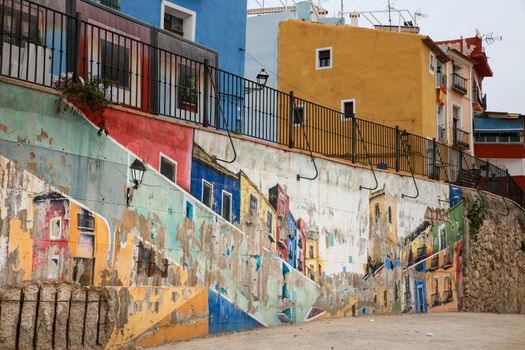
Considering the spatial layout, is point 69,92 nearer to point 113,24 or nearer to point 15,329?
point 15,329

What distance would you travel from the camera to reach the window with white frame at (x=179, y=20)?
21163mm

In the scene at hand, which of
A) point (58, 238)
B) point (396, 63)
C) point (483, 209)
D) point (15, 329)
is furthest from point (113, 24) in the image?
point (396, 63)

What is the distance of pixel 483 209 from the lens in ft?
77.6

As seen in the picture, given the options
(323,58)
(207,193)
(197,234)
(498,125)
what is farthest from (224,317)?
(498,125)

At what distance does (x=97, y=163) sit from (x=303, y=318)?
20.4ft

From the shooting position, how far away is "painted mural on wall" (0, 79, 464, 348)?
30.8ft

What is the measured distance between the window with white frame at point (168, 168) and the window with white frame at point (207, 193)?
0.76 meters

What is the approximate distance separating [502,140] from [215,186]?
42128 millimetres

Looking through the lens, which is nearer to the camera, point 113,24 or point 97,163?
point 97,163

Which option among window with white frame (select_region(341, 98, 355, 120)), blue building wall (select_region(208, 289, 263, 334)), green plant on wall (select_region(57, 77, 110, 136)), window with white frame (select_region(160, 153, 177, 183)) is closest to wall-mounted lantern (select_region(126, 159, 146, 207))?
window with white frame (select_region(160, 153, 177, 183))

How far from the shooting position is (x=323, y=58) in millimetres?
33656

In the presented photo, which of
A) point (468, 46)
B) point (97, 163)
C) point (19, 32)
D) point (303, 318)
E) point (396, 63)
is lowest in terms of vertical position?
point (303, 318)

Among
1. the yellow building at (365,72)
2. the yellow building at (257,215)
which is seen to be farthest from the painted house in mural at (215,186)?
the yellow building at (365,72)

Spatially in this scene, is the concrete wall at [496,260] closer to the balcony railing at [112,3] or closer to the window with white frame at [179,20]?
the window with white frame at [179,20]
